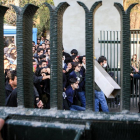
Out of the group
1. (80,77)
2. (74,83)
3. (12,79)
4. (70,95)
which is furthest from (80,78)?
(12,79)

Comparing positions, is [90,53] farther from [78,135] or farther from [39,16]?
[39,16]

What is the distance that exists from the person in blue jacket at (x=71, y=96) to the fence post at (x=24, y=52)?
520 cm

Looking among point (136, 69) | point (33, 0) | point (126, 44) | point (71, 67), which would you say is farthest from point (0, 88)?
point (33, 0)

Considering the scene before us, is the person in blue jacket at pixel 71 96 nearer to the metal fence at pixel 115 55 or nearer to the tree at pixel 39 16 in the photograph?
the metal fence at pixel 115 55

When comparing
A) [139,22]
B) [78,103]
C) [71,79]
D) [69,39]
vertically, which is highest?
[139,22]

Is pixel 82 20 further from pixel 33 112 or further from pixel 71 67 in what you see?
pixel 33 112

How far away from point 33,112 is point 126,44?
1.94ft

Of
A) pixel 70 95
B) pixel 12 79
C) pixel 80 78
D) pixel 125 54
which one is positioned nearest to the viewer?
pixel 125 54

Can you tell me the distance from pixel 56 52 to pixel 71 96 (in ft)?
18.1

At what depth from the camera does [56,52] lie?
167 cm

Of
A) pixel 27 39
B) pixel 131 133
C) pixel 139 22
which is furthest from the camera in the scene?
pixel 139 22

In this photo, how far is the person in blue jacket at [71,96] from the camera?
700cm

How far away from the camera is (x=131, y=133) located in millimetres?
1478

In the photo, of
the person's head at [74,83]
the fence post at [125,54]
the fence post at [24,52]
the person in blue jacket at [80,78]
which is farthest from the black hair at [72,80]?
the fence post at [125,54]
